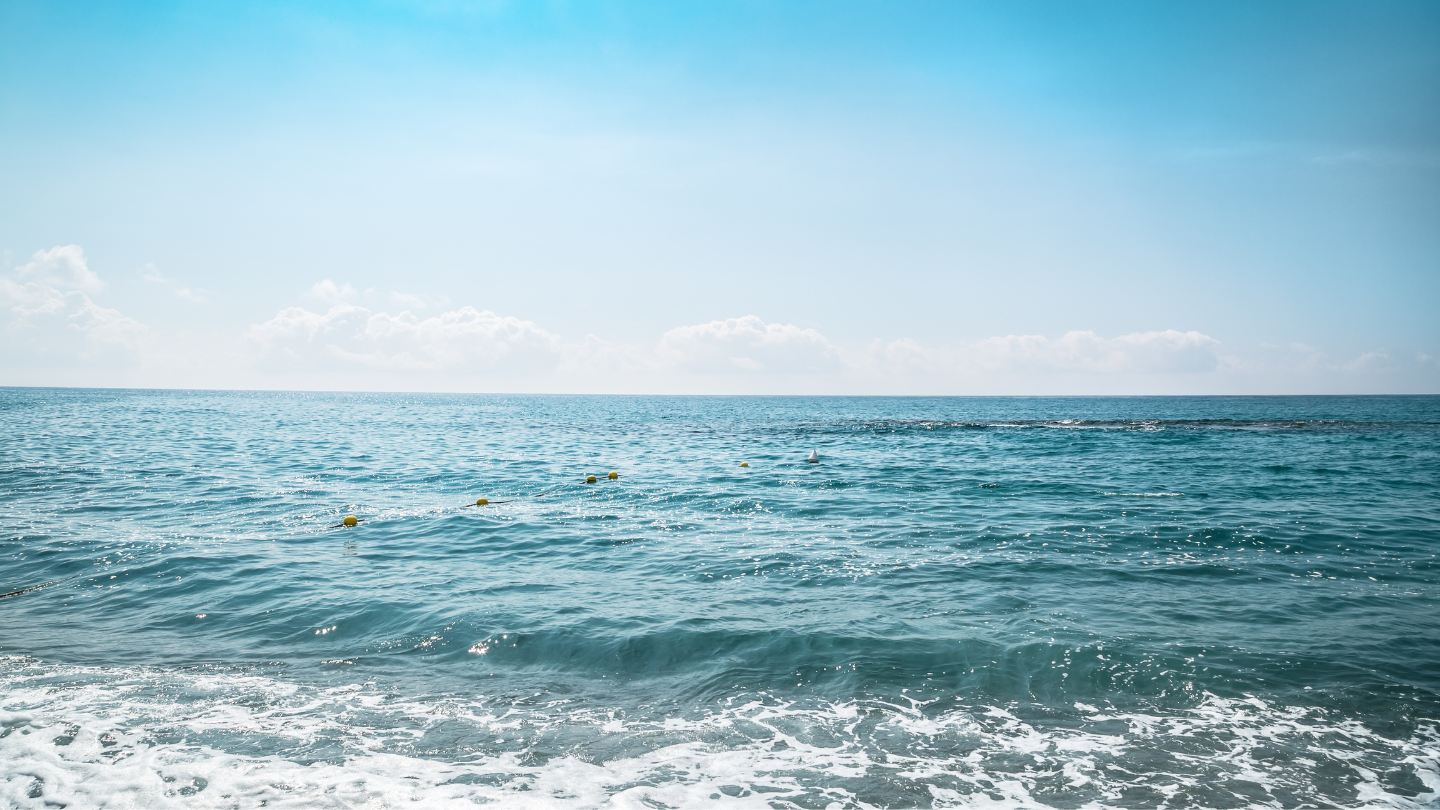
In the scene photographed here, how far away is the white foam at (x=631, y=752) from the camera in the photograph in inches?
233

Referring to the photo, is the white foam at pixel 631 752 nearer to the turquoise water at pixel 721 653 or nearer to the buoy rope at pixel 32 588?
the turquoise water at pixel 721 653

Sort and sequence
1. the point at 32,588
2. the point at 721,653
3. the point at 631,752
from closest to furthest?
the point at 631,752 → the point at 721,653 → the point at 32,588

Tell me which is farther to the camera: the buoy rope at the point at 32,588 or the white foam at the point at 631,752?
the buoy rope at the point at 32,588

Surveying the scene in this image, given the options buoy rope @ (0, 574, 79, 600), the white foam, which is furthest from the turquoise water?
buoy rope @ (0, 574, 79, 600)

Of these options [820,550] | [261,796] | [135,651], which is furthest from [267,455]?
[261,796]

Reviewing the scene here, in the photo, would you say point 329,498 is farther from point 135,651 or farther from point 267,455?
point 267,455

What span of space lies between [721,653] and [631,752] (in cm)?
260

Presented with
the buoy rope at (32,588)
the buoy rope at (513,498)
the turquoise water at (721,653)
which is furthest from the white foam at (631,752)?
the buoy rope at (513,498)

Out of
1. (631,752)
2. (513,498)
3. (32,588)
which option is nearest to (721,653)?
(631,752)

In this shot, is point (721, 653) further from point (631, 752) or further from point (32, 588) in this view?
point (32, 588)

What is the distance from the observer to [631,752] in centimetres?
661

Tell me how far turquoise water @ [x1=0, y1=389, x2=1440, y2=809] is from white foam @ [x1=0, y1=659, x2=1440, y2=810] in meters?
0.04

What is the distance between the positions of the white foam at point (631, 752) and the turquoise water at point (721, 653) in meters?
0.04

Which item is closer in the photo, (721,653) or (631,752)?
(631,752)
